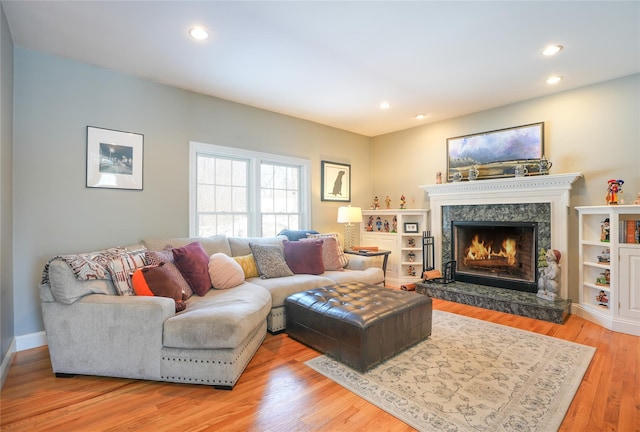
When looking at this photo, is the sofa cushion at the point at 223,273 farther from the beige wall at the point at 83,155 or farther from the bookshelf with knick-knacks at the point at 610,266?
the bookshelf with knick-knacks at the point at 610,266

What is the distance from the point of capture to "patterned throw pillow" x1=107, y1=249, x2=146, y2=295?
2.36 meters

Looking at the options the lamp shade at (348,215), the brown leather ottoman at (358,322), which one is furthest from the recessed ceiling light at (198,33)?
the lamp shade at (348,215)

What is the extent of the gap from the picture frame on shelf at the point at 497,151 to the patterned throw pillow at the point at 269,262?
9.80 ft

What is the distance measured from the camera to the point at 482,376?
2268mm

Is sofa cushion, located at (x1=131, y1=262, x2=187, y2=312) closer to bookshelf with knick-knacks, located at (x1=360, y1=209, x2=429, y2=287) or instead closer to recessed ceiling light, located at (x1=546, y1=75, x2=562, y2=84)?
bookshelf with knick-knacks, located at (x1=360, y1=209, x2=429, y2=287)

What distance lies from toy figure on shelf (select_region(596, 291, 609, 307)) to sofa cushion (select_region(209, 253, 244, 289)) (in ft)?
12.9

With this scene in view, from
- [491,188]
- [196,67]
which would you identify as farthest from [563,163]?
[196,67]

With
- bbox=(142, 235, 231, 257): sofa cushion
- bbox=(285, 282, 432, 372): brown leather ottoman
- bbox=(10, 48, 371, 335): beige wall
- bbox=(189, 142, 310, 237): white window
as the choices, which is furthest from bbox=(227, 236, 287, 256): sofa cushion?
bbox=(285, 282, 432, 372): brown leather ottoman

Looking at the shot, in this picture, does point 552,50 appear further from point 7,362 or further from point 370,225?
point 7,362

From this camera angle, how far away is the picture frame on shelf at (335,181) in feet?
17.1

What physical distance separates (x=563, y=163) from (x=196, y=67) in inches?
174

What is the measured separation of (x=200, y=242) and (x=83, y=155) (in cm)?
139

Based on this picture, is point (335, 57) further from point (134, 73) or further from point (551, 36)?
point (134, 73)

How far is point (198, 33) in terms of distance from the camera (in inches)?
101
